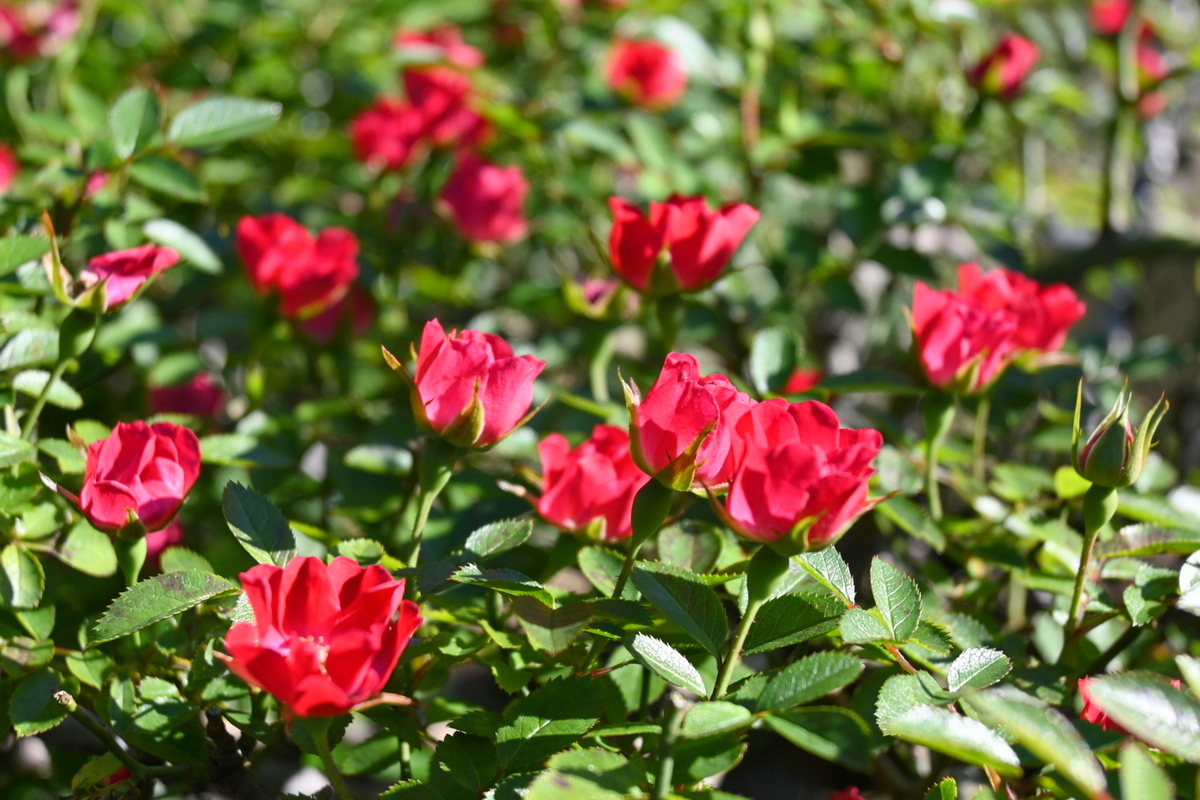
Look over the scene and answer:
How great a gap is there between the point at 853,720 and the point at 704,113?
1207mm

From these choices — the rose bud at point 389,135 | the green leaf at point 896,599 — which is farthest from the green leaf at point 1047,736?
the rose bud at point 389,135

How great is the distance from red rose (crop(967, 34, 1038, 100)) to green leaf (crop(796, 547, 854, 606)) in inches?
39.8

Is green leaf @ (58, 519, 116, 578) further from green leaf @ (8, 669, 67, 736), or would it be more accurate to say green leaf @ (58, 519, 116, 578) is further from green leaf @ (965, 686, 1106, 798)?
green leaf @ (965, 686, 1106, 798)

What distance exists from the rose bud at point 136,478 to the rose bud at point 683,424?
1.17ft

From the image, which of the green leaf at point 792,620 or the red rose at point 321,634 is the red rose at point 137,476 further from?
the green leaf at point 792,620

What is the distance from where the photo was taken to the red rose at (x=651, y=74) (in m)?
1.68

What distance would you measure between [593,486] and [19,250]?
560 millimetres

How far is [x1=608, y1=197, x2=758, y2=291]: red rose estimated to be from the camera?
0.96 m

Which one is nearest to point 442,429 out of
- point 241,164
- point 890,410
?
point 890,410

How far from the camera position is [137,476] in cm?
76

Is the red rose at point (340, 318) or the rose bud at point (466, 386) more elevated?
the rose bud at point (466, 386)

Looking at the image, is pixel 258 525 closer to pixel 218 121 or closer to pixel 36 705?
pixel 36 705

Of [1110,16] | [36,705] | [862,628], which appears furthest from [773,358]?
[1110,16]

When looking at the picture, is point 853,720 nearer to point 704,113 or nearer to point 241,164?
point 704,113
